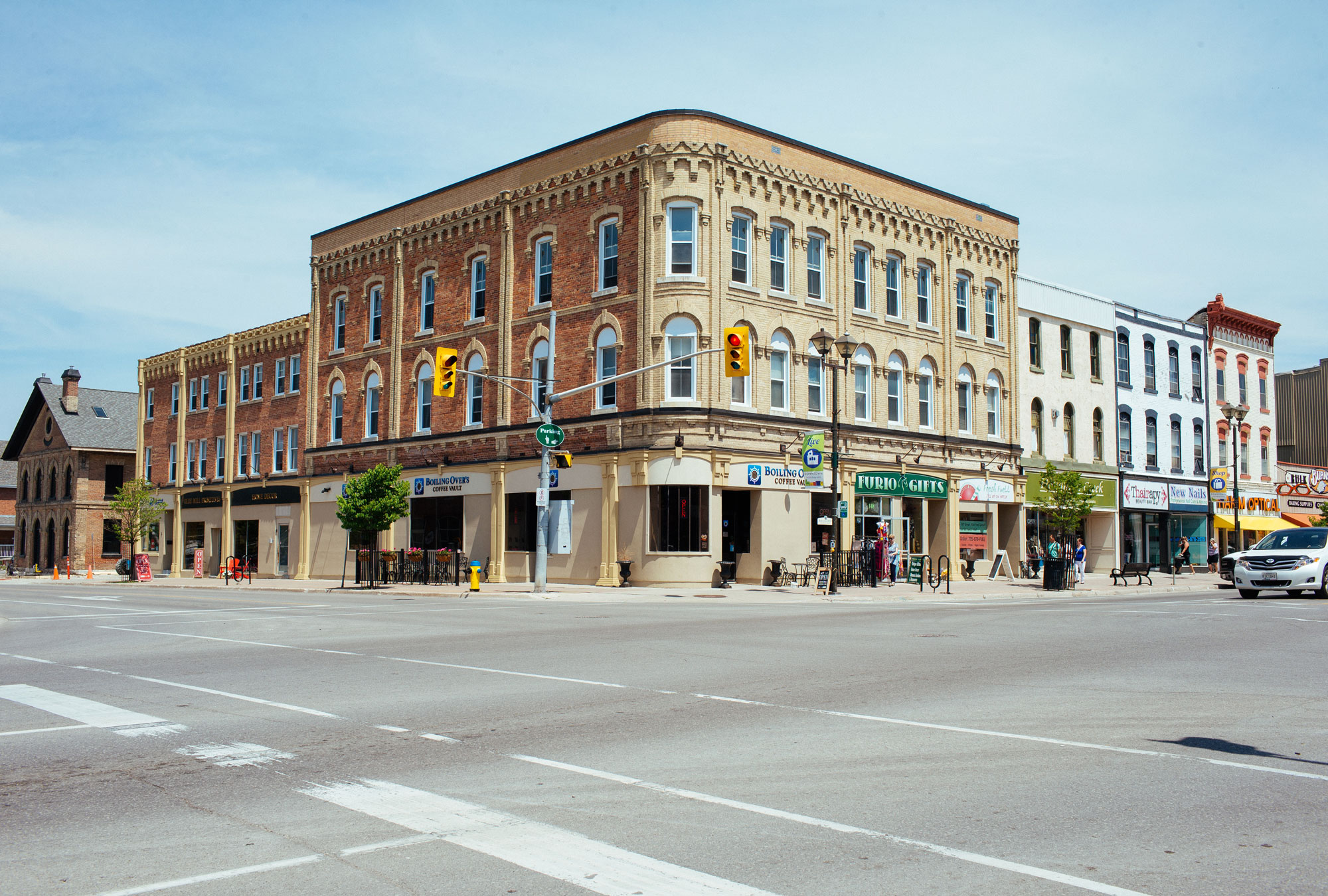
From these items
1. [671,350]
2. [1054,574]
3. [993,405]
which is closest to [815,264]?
[671,350]

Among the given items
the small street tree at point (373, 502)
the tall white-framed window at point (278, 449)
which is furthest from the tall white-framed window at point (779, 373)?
the tall white-framed window at point (278, 449)

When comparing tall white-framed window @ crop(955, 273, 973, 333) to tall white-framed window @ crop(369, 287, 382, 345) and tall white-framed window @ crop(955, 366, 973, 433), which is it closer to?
tall white-framed window @ crop(955, 366, 973, 433)

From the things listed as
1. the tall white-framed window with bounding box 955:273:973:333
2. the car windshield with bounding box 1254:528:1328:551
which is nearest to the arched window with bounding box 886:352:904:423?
the tall white-framed window with bounding box 955:273:973:333

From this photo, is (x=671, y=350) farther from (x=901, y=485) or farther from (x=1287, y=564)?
(x=1287, y=564)

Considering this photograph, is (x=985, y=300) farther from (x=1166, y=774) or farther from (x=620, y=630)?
(x=1166, y=774)

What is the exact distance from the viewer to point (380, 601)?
27688 mm

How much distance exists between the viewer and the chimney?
2776 inches

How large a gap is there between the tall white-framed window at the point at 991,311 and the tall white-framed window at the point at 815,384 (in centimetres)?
1041

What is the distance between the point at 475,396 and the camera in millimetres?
40281

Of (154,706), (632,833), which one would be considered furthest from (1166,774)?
(154,706)

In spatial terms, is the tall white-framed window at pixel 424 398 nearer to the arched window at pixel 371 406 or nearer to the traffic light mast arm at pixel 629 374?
the arched window at pixel 371 406

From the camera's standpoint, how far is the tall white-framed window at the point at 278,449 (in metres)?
50.7

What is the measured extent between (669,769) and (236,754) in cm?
311

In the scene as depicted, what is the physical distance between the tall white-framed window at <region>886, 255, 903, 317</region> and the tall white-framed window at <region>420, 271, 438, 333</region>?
17.7 meters
